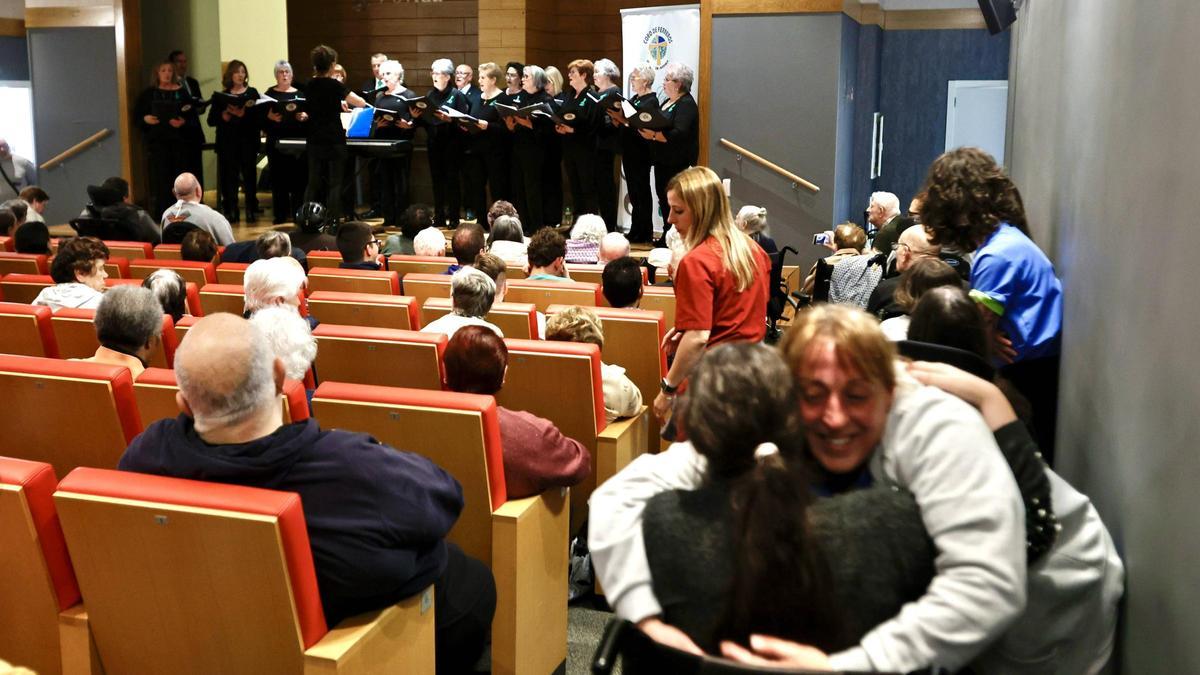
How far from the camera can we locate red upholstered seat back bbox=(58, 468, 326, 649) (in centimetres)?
196

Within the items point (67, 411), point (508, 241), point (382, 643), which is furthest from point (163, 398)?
point (508, 241)

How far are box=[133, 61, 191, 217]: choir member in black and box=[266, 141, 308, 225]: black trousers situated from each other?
85 centimetres

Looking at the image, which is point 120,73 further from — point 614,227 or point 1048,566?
point 1048,566

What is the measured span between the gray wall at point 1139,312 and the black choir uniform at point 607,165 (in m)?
5.83

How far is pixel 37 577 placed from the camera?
2.25m

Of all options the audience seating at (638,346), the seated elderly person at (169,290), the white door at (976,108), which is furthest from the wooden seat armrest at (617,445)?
the white door at (976,108)

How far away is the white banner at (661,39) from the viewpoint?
9602 mm

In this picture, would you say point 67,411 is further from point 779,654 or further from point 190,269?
point 190,269

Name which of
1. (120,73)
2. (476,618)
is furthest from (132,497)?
(120,73)

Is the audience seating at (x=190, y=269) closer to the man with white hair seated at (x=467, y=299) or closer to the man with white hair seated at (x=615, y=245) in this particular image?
the man with white hair seated at (x=615, y=245)

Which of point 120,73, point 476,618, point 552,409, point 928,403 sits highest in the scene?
point 120,73

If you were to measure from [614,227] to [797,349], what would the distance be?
324 inches

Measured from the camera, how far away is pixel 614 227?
A: 9930 mm

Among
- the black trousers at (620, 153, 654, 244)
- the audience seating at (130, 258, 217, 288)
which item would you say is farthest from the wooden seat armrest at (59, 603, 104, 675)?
the black trousers at (620, 153, 654, 244)
